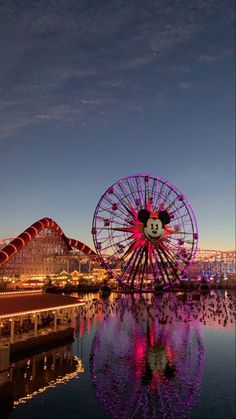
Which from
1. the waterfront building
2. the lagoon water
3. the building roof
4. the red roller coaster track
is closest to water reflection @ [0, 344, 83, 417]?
the lagoon water

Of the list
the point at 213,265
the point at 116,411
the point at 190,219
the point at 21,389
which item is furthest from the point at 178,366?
the point at 213,265

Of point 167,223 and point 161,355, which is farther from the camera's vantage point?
point 167,223

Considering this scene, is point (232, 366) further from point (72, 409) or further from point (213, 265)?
point (213, 265)

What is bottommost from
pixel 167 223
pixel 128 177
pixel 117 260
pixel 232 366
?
pixel 232 366

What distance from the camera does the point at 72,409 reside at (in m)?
21.9

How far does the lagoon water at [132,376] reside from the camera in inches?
861

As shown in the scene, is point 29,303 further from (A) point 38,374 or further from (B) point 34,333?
(A) point 38,374

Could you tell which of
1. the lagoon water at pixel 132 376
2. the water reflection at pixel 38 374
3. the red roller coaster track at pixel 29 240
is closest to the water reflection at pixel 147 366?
the lagoon water at pixel 132 376

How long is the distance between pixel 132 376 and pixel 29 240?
5951 cm

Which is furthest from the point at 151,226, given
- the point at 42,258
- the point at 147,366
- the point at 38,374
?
the point at 38,374

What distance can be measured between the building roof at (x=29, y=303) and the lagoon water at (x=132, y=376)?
11.8 feet

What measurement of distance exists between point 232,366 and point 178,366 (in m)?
4.47

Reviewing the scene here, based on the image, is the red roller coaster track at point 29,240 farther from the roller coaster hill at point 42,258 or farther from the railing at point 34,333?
the railing at point 34,333

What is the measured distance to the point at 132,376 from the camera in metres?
27.3
